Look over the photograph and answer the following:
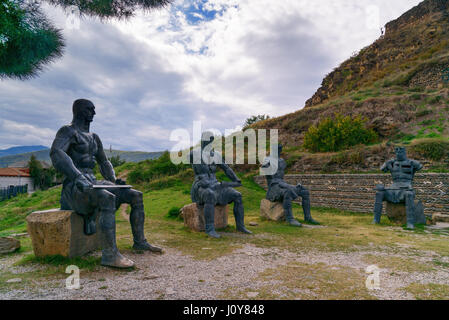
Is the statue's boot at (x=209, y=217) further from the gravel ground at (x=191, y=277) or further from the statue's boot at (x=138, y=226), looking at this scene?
the statue's boot at (x=138, y=226)

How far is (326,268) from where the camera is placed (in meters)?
3.56

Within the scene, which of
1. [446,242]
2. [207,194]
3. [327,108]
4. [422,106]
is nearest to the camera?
[446,242]

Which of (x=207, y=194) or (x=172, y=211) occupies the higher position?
(x=207, y=194)

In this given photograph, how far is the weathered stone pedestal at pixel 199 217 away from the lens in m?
6.34

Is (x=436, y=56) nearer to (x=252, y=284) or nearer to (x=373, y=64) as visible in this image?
(x=373, y=64)

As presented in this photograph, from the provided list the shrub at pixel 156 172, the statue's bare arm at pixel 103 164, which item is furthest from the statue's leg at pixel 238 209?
the shrub at pixel 156 172

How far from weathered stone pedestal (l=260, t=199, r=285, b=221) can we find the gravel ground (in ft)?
11.8

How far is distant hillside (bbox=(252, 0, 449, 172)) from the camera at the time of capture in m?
14.9

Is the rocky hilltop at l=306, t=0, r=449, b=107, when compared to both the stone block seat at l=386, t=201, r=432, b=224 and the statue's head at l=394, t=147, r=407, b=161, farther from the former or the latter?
the stone block seat at l=386, t=201, r=432, b=224

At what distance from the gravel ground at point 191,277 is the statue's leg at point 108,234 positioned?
113 mm

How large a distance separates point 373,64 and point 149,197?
1308 inches

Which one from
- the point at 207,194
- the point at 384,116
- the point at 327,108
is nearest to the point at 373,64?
the point at 327,108

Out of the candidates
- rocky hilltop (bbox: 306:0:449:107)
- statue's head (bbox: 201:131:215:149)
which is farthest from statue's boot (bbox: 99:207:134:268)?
rocky hilltop (bbox: 306:0:449:107)

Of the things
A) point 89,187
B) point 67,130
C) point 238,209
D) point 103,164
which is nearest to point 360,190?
point 238,209
